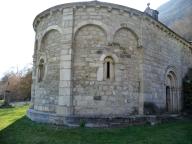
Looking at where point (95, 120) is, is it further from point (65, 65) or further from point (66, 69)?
point (65, 65)

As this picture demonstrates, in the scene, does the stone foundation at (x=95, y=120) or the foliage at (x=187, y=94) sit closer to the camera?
the stone foundation at (x=95, y=120)

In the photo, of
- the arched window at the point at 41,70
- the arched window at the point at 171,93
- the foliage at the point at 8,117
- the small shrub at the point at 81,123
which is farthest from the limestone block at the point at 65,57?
the arched window at the point at 171,93

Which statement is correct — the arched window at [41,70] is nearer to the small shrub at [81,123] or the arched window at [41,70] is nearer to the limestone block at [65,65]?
the limestone block at [65,65]

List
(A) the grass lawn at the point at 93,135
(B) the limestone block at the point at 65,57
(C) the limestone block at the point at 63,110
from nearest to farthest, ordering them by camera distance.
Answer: (A) the grass lawn at the point at 93,135 → (C) the limestone block at the point at 63,110 → (B) the limestone block at the point at 65,57

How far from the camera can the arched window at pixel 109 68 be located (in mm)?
9914

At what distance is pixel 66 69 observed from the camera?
31.7 ft

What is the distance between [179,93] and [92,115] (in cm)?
827

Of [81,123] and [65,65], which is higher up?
[65,65]

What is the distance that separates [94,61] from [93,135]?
11.3 ft

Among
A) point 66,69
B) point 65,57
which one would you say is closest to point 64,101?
point 66,69

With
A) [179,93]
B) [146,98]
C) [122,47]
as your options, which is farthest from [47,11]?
[179,93]

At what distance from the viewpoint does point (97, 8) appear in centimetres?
1005

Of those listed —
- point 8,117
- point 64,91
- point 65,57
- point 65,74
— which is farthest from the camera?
point 8,117

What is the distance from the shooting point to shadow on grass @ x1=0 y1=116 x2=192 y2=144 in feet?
24.1
